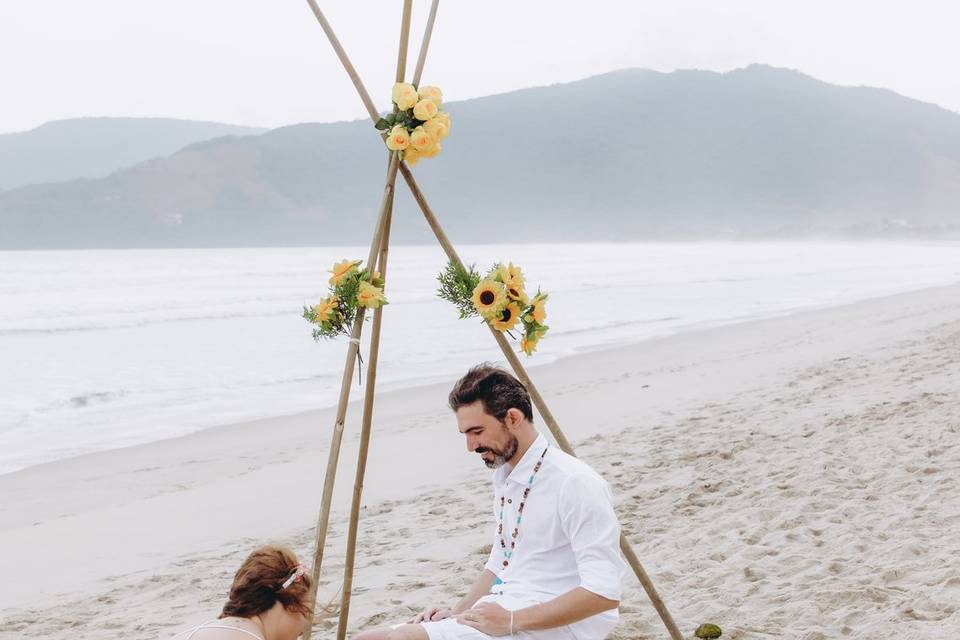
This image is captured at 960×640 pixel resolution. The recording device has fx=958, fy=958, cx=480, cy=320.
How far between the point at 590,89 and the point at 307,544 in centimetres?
17612

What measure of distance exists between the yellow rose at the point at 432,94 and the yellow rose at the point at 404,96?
47mm

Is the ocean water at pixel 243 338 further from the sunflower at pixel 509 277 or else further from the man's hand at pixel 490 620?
the man's hand at pixel 490 620

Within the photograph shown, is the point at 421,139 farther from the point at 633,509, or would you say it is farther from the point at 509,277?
the point at 633,509

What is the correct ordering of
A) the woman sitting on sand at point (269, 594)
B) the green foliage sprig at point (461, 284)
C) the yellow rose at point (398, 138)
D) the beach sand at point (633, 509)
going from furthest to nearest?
the beach sand at point (633, 509)
the green foliage sprig at point (461, 284)
the yellow rose at point (398, 138)
the woman sitting on sand at point (269, 594)

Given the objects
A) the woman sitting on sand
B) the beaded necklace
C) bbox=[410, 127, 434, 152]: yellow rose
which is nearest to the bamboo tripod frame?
bbox=[410, 127, 434, 152]: yellow rose

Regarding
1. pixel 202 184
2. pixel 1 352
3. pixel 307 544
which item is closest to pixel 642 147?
pixel 202 184

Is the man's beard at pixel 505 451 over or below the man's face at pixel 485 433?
below

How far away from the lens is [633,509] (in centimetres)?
587

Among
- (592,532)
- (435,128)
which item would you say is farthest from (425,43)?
(592,532)

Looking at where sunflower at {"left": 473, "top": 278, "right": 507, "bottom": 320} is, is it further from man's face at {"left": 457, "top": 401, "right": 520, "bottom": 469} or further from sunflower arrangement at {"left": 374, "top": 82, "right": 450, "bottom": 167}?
man's face at {"left": 457, "top": 401, "right": 520, "bottom": 469}

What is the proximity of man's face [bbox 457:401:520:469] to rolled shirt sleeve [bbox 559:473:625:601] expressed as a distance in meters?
0.21

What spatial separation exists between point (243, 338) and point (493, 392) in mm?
17556

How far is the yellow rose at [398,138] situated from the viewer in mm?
3604

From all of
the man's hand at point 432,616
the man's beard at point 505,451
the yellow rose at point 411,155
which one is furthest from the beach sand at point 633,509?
the yellow rose at point 411,155
